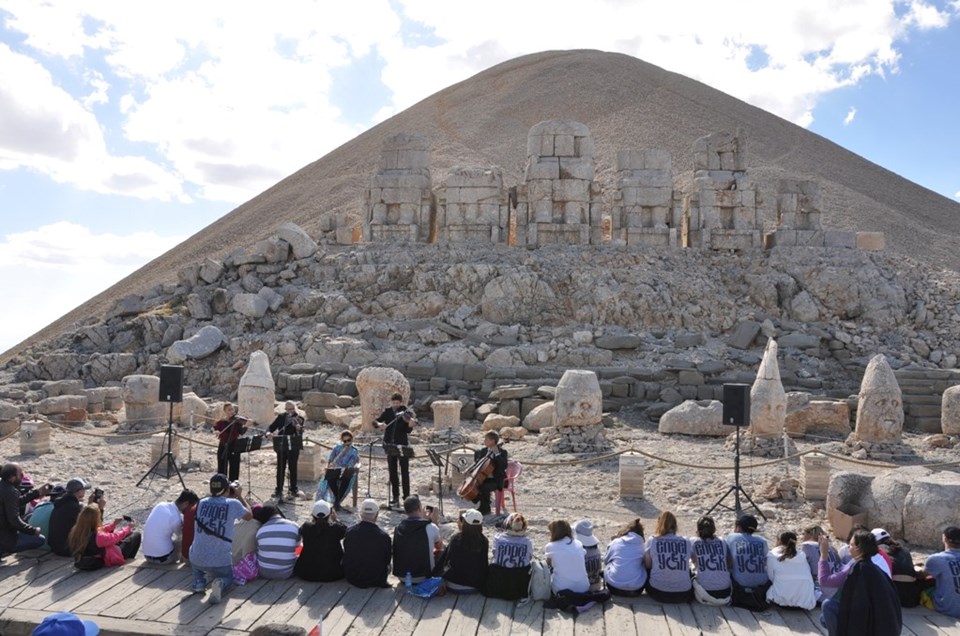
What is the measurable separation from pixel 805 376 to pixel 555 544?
1347cm

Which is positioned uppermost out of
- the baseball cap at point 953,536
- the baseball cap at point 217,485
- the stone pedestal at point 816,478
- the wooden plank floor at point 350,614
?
the baseball cap at point 217,485

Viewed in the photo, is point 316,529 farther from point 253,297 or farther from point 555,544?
point 253,297

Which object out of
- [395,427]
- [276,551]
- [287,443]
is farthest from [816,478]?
[276,551]

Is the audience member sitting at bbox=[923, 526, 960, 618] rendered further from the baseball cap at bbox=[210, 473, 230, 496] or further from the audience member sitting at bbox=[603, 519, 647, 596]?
the baseball cap at bbox=[210, 473, 230, 496]

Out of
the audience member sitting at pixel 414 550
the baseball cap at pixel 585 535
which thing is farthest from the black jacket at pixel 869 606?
the audience member sitting at pixel 414 550

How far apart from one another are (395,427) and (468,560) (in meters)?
3.66

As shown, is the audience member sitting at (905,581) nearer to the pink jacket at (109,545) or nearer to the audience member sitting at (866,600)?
the audience member sitting at (866,600)

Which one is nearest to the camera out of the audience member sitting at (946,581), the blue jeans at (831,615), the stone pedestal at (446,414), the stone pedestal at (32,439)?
the blue jeans at (831,615)

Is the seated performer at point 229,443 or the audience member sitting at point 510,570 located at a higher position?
the seated performer at point 229,443

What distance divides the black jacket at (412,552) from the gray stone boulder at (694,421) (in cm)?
935

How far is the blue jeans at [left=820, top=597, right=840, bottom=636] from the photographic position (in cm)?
591

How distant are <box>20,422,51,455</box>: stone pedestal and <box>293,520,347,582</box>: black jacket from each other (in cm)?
826

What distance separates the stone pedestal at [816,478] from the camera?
34.7 ft

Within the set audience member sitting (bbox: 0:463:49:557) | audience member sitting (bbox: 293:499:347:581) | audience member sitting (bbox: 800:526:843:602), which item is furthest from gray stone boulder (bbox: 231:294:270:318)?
audience member sitting (bbox: 800:526:843:602)
